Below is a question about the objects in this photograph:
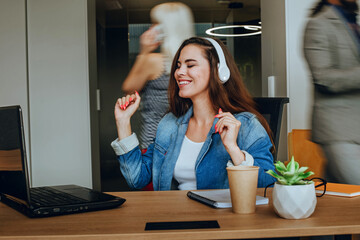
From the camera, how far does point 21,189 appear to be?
3.24 feet

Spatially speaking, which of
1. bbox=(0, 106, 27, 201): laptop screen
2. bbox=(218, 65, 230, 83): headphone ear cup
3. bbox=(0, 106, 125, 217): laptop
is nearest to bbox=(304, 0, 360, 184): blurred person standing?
bbox=(218, 65, 230, 83): headphone ear cup

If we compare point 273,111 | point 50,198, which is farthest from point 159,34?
point 50,198

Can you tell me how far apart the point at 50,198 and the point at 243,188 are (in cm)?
58

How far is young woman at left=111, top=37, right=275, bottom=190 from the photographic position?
5.05 ft

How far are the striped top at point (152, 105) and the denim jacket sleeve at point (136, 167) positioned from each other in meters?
1.04

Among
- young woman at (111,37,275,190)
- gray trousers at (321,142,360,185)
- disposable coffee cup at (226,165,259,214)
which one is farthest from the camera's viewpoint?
gray trousers at (321,142,360,185)

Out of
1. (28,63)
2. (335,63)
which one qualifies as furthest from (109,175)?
(335,63)

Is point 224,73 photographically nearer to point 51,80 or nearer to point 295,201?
point 295,201

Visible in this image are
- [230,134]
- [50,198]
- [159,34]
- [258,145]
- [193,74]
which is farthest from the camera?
[159,34]

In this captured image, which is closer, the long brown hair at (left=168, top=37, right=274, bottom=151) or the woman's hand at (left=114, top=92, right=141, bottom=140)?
the woman's hand at (left=114, top=92, right=141, bottom=140)

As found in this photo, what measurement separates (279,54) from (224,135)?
1444 millimetres

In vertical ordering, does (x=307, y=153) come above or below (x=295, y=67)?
below

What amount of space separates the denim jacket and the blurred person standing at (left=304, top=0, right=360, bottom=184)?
2.94 feet

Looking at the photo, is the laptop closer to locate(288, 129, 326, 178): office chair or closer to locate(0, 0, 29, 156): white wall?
locate(288, 129, 326, 178): office chair
